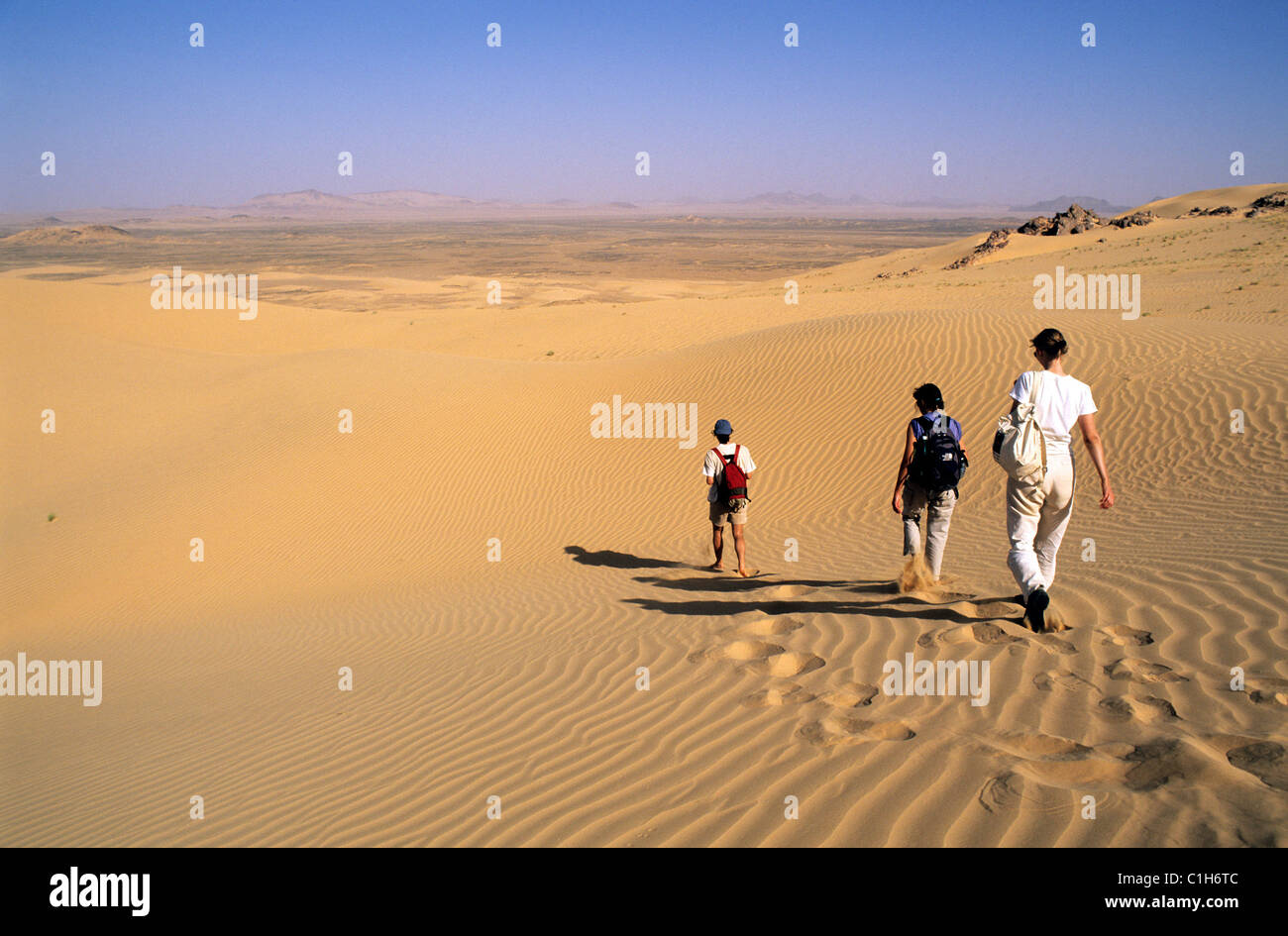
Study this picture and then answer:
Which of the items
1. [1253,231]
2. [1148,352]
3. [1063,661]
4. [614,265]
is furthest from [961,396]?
[614,265]

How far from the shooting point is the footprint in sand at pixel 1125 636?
4793 millimetres

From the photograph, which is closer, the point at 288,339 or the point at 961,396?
the point at 961,396

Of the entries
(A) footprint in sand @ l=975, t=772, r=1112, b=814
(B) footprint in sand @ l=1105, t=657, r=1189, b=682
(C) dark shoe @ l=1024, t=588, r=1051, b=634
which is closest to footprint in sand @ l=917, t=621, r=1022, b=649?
(C) dark shoe @ l=1024, t=588, r=1051, b=634

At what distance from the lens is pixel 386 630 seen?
26.6ft

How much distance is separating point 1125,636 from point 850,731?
6.67ft

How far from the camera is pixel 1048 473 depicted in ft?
16.1

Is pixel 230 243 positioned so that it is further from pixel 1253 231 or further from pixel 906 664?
pixel 906 664

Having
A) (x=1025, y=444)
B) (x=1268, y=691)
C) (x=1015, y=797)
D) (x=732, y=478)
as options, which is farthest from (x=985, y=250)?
(x=1015, y=797)

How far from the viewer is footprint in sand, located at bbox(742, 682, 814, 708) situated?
4.65 metres

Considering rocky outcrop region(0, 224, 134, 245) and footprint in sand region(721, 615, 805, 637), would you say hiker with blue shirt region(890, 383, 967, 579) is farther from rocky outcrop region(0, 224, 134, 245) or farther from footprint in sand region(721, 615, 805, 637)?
rocky outcrop region(0, 224, 134, 245)

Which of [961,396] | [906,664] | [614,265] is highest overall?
[614,265]

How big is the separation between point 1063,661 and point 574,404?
11347mm

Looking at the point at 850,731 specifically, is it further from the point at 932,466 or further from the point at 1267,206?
the point at 1267,206

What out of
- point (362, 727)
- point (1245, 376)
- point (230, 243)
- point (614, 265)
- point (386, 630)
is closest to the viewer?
point (362, 727)
